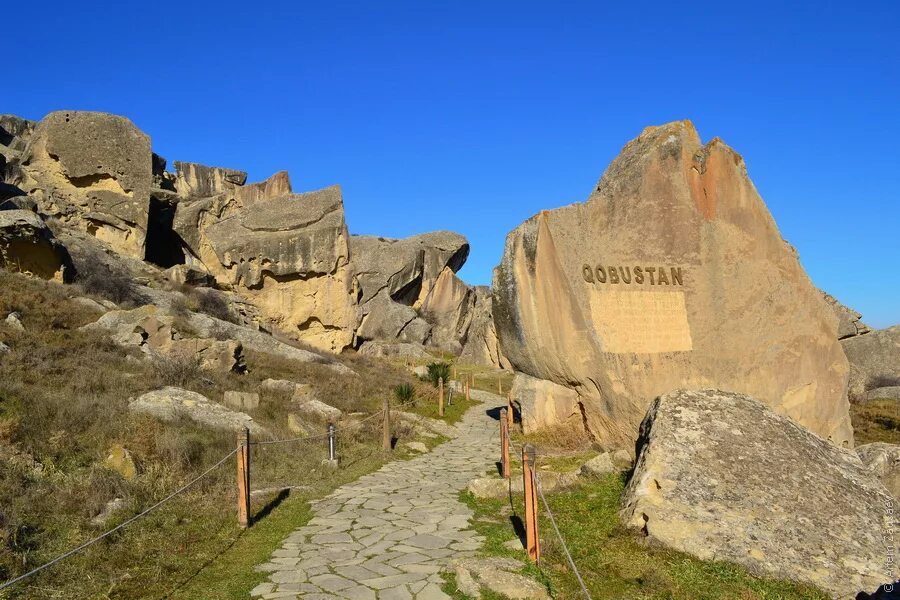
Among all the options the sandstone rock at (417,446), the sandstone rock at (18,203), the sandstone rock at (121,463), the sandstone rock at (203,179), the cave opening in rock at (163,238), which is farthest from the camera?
the sandstone rock at (203,179)

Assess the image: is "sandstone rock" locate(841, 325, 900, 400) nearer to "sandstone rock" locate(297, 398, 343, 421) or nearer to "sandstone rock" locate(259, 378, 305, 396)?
"sandstone rock" locate(297, 398, 343, 421)

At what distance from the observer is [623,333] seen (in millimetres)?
8859

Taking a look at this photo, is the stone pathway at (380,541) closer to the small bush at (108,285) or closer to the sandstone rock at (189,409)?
the sandstone rock at (189,409)

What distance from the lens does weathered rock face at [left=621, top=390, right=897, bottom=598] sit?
4.91 metres

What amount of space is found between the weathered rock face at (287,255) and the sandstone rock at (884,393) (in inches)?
853

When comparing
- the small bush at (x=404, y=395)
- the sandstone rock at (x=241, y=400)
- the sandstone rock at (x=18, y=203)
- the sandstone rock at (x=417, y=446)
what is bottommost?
the sandstone rock at (x=417, y=446)

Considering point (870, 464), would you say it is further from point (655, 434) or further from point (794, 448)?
point (655, 434)

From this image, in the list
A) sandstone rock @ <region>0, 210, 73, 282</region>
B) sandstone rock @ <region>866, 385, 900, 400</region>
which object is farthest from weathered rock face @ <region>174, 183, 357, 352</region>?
sandstone rock @ <region>866, 385, 900, 400</region>

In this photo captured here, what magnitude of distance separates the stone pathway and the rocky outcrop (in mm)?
21881

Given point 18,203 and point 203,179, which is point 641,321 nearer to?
point 18,203

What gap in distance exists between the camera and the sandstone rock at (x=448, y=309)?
144ft

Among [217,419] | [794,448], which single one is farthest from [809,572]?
[217,419]

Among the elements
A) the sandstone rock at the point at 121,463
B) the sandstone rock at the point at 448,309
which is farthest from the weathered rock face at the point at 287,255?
the sandstone rock at the point at 121,463

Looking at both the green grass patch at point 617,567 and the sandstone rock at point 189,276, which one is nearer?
the green grass patch at point 617,567
